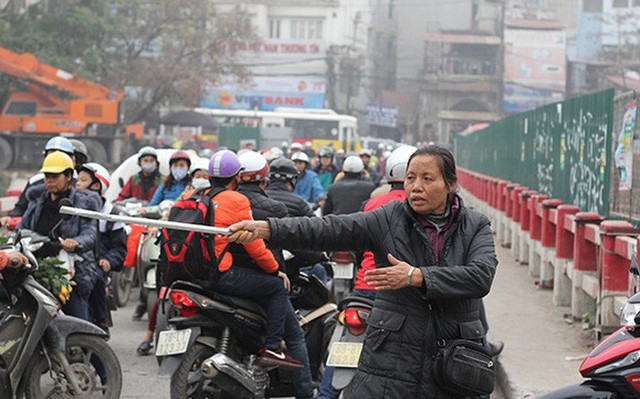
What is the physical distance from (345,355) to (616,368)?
249 cm

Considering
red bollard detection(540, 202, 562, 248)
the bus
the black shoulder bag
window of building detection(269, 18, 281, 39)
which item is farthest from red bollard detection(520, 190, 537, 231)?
window of building detection(269, 18, 281, 39)

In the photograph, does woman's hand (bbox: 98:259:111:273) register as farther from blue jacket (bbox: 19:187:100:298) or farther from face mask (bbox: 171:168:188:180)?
face mask (bbox: 171:168:188:180)

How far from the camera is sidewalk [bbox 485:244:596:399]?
27.2 feet

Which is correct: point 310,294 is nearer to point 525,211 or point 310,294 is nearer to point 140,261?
point 140,261

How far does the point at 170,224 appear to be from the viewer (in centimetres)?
457

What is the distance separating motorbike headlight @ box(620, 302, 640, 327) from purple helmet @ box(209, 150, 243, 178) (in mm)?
3362

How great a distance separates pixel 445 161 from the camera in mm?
4727

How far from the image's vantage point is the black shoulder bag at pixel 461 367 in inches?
177

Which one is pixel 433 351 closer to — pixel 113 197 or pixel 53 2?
pixel 113 197

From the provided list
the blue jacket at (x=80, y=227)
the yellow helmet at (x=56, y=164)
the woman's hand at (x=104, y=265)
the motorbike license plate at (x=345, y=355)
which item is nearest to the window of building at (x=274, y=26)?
the woman's hand at (x=104, y=265)

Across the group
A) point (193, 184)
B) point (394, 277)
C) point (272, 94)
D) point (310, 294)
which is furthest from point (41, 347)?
point (272, 94)

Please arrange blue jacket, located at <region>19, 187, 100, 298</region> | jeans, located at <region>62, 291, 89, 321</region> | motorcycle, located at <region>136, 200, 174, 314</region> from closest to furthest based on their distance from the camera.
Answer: blue jacket, located at <region>19, 187, 100, 298</region>, jeans, located at <region>62, 291, 89, 321</region>, motorcycle, located at <region>136, 200, 174, 314</region>

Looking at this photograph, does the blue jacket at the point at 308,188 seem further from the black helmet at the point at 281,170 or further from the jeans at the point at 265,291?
the jeans at the point at 265,291

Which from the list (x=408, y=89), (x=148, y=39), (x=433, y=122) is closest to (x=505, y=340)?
(x=148, y=39)
